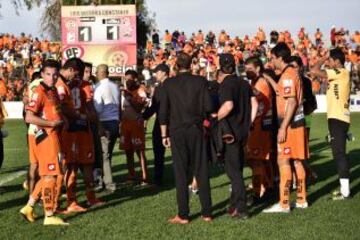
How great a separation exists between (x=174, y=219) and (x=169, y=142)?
3.17 ft

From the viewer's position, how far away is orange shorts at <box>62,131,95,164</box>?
8945 millimetres

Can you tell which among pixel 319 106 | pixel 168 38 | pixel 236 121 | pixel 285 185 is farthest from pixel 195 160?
pixel 168 38

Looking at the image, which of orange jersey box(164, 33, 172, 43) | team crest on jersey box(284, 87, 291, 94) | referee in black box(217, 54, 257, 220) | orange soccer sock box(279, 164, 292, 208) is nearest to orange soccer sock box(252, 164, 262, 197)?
orange soccer sock box(279, 164, 292, 208)

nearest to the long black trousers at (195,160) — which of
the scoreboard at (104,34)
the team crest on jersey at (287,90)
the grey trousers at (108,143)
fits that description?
the team crest on jersey at (287,90)

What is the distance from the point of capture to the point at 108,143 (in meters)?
10.7

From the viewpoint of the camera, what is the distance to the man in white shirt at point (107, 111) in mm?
10484

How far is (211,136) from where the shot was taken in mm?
8406

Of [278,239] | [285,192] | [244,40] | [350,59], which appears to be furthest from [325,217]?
[244,40]

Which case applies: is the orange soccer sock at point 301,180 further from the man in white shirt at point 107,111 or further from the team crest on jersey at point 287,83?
the man in white shirt at point 107,111

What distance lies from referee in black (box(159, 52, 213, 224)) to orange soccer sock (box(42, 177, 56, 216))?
1478 millimetres

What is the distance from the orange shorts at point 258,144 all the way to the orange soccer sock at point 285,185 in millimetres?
671

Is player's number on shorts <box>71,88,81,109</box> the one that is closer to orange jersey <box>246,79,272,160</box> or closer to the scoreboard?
orange jersey <box>246,79,272,160</box>

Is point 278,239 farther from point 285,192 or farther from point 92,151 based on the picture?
point 92,151

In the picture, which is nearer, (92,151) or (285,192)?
(285,192)
